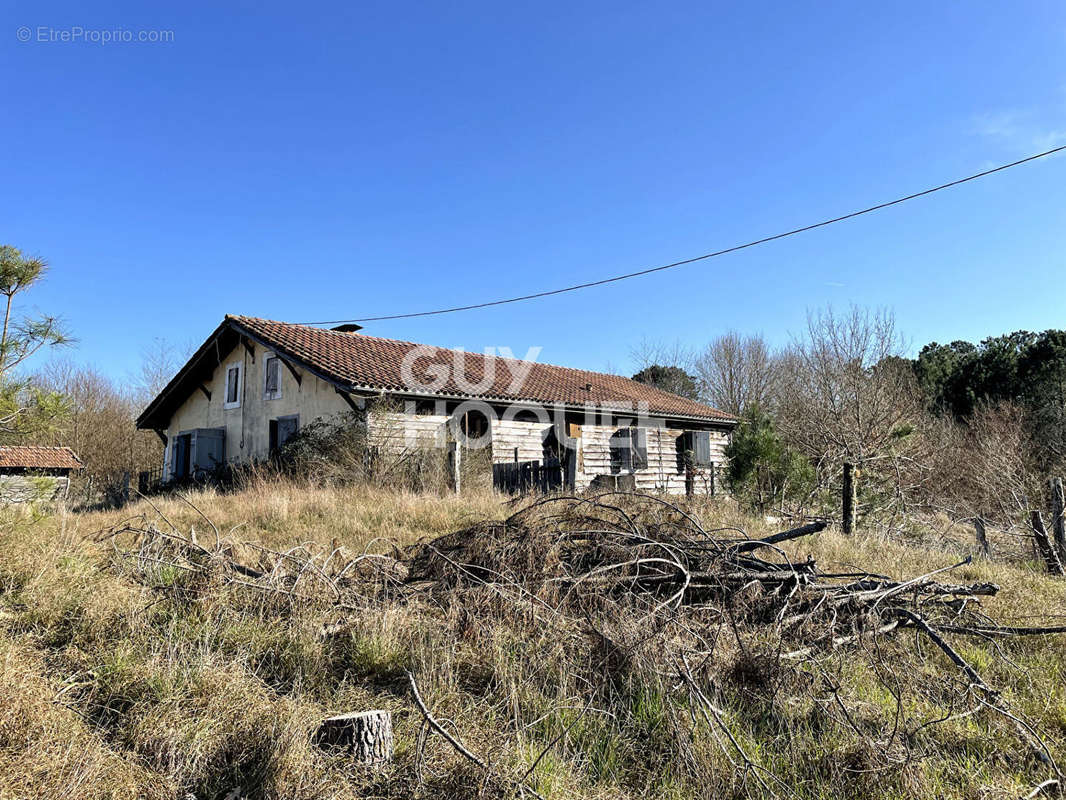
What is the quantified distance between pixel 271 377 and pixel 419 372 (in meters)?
4.11

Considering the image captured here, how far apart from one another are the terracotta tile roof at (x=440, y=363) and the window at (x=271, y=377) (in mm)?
776

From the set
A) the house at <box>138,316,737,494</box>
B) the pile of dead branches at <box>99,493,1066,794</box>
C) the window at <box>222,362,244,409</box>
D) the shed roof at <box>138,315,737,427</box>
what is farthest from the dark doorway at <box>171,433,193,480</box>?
the pile of dead branches at <box>99,493,1066,794</box>

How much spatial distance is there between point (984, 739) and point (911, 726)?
0.30 meters

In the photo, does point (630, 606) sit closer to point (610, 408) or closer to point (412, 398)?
point (412, 398)

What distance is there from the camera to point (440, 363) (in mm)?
16812

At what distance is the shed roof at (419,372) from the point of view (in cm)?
1353

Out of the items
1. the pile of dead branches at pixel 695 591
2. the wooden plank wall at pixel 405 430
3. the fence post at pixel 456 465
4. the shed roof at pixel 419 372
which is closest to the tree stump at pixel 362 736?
the pile of dead branches at pixel 695 591

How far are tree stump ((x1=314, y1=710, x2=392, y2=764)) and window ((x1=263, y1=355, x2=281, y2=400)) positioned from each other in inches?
552

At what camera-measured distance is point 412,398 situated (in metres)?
13.4

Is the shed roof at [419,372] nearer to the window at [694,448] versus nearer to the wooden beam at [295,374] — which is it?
the wooden beam at [295,374]

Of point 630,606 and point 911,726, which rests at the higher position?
point 630,606

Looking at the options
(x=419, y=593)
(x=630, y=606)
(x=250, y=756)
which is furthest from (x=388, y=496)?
(x=250, y=756)

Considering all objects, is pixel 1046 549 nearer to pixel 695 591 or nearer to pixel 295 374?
pixel 695 591

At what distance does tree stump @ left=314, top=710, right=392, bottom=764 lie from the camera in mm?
2564
